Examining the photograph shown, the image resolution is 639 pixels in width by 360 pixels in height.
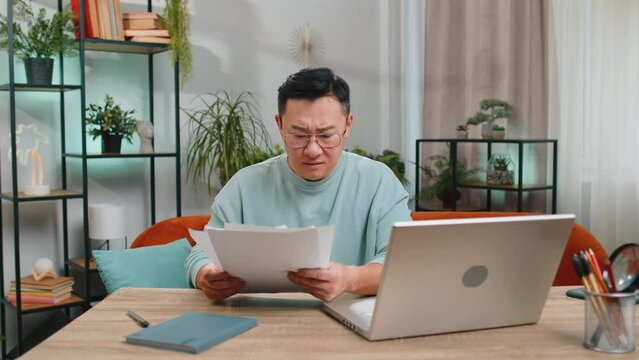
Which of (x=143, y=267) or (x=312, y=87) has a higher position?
(x=312, y=87)

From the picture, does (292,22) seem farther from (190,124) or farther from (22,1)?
(22,1)

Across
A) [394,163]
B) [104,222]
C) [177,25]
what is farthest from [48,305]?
[394,163]

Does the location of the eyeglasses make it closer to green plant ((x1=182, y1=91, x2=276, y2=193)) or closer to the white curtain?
green plant ((x1=182, y1=91, x2=276, y2=193))

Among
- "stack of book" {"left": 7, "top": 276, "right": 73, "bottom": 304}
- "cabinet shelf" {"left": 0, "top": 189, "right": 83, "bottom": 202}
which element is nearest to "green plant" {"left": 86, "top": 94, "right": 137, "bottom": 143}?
"cabinet shelf" {"left": 0, "top": 189, "right": 83, "bottom": 202}

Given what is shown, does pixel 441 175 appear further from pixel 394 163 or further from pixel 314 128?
pixel 314 128

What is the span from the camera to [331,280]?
5.08ft

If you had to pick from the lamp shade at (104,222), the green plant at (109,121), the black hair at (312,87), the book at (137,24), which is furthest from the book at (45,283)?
the black hair at (312,87)

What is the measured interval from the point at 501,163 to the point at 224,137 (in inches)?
60.6

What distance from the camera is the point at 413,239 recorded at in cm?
126

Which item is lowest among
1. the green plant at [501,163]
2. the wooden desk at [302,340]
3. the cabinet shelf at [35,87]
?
the wooden desk at [302,340]

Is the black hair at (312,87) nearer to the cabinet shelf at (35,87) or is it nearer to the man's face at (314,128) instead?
the man's face at (314,128)

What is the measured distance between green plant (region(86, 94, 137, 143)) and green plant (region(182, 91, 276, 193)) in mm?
422

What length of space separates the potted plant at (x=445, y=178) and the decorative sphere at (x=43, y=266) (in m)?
2.21

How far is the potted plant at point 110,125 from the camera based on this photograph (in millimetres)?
3688
